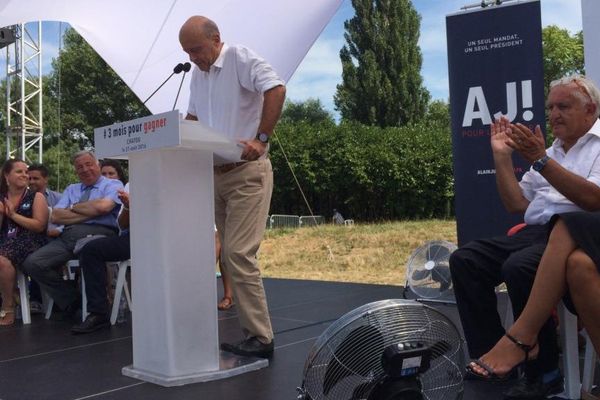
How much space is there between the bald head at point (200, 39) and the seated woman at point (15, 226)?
82.3 inches

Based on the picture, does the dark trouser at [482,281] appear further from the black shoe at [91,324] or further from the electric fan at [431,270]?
the black shoe at [91,324]

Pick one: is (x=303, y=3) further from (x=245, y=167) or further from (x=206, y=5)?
(x=245, y=167)

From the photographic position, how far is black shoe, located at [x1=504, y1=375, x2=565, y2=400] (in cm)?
220

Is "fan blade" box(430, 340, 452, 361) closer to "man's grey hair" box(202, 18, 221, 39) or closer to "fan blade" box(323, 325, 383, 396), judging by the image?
"fan blade" box(323, 325, 383, 396)

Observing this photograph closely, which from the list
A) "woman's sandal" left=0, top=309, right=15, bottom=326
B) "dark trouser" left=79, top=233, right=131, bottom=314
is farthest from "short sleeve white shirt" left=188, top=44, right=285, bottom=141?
"woman's sandal" left=0, top=309, right=15, bottom=326

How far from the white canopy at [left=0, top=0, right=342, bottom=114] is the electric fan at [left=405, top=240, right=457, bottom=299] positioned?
291 centimetres

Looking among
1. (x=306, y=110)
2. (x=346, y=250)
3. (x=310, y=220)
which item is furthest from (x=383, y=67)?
(x=306, y=110)

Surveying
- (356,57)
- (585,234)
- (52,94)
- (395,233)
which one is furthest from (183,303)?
(52,94)

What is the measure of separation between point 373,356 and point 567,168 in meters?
1.17

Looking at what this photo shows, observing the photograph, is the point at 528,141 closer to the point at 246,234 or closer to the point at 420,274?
the point at 246,234

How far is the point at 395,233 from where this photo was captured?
1348 centimetres

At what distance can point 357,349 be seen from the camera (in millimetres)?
1673

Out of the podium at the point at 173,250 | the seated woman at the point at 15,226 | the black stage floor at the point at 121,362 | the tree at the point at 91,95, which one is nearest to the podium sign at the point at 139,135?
the podium at the point at 173,250

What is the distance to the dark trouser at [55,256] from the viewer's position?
4.26 meters
